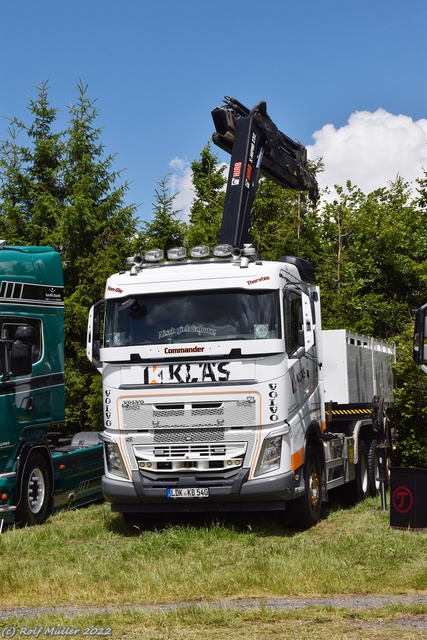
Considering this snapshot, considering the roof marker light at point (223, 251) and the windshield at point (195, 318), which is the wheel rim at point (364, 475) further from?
the roof marker light at point (223, 251)

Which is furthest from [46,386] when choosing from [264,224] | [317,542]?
[264,224]

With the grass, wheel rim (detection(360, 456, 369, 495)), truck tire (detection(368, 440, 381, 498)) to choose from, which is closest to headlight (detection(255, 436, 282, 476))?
the grass

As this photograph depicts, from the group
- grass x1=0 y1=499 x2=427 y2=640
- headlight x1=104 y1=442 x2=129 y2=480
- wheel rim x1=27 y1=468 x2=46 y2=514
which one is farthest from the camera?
wheel rim x1=27 y1=468 x2=46 y2=514

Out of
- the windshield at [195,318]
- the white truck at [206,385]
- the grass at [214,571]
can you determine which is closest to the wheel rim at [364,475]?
the grass at [214,571]

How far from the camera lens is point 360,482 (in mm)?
15523

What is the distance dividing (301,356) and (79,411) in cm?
1352

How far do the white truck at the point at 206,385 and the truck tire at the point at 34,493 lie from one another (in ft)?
5.36

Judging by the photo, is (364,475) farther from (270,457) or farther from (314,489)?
(270,457)

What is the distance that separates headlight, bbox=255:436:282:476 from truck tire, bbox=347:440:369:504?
4.24 meters

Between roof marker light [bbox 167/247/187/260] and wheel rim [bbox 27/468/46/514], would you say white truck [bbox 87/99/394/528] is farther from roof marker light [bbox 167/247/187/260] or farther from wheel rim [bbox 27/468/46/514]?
wheel rim [bbox 27/468/46/514]

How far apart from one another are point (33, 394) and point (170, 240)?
12.2 metres

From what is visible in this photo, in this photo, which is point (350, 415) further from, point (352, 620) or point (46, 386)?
point (352, 620)

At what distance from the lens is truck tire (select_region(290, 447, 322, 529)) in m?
11.9

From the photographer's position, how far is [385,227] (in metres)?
28.2
